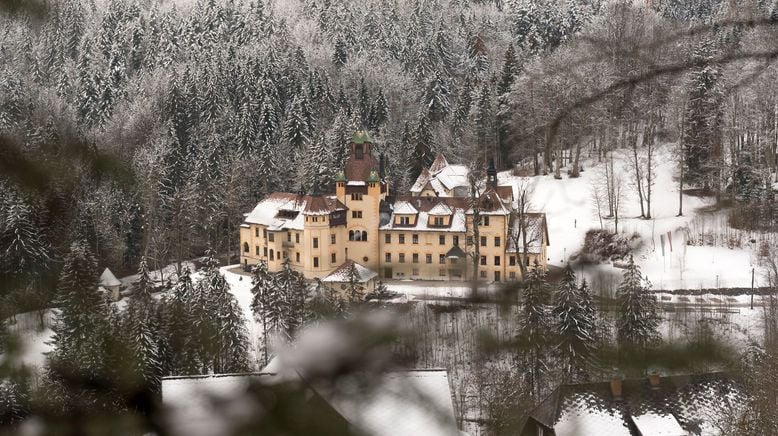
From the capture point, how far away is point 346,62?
2341 inches

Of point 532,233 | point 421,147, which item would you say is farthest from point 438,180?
point 532,233

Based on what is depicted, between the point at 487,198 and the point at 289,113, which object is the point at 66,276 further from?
the point at 289,113

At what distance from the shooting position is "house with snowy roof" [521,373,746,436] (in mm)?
3098

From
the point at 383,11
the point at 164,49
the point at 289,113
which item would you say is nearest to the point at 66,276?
the point at 289,113

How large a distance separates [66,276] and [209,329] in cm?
38

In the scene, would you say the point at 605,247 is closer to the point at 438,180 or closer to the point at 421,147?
the point at 438,180

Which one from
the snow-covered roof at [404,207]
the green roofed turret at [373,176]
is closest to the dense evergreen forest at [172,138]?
the snow-covered roof at [404,207]

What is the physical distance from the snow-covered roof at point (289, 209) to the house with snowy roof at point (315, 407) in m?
27.7

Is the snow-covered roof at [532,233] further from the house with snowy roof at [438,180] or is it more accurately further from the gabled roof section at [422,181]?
the gabled roof section at [422,181]

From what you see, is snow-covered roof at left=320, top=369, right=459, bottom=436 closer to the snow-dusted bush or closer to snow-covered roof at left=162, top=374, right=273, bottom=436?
snow-covered roof at left=162, top=374, right=273, bottom=436

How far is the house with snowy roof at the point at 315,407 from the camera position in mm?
1690

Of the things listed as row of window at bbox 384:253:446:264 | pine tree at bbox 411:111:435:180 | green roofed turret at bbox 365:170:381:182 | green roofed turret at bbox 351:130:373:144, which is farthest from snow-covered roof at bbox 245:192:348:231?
row of window at bbox 384:253:446:264

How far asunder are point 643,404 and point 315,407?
5.44 m

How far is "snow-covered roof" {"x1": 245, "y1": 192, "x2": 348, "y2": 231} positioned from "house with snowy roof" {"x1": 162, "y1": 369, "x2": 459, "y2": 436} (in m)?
27.7
